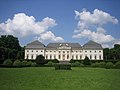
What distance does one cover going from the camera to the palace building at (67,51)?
229 ft

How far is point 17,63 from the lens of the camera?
120ft

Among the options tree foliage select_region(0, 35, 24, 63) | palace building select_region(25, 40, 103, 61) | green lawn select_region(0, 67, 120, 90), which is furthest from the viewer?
palace building select_region(25, 40, 103, 61)

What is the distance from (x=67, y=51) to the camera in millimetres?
70062

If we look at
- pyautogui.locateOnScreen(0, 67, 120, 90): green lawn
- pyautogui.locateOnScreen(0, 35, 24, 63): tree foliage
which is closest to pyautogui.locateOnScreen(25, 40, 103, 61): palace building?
pyautogui.locateOnScreen(0, 35, 24, 63): tree foliage

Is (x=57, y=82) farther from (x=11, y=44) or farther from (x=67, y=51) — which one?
(x=67, y=51)

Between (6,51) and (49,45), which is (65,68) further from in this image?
(49,45)

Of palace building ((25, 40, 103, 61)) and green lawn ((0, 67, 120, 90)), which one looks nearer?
green lawn ((0, 67, 120, 90))

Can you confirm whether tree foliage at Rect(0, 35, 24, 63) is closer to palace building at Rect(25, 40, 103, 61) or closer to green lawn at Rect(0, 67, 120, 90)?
palace building at Rect(25, 40, 103, 61)

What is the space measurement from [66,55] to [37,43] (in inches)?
453

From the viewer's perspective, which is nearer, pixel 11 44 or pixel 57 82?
pixel 57 82

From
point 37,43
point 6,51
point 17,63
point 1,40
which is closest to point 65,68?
point 17,63

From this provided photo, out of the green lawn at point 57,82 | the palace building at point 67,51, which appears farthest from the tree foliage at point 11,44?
the green lawn at point 57,82

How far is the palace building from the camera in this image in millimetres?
69812

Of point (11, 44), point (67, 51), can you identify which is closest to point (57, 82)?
point (11, 44)
